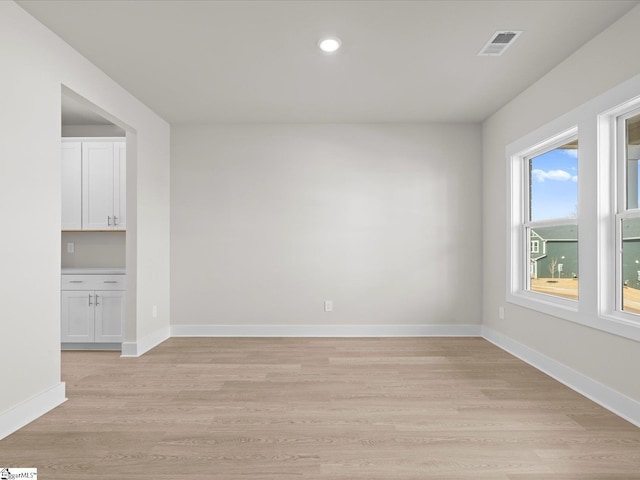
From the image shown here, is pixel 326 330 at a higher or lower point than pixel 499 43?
lower

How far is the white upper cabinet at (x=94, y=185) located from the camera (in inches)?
181

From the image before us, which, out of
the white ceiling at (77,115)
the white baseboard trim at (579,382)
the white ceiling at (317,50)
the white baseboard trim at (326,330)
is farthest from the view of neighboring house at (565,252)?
the white ceiling at (77,115)

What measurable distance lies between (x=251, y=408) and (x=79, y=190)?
138 inches

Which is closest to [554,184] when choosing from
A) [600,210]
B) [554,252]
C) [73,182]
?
[554,252]

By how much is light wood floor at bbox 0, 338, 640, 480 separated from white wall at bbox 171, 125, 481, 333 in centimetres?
116

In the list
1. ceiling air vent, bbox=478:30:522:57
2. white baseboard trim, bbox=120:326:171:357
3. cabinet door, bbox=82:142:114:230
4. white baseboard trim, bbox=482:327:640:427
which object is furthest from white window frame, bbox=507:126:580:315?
cabinet door, bbox=82:142:114:230

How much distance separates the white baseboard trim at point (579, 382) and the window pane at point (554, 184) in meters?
1.31

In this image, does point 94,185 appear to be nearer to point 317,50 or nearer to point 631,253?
point 317,50

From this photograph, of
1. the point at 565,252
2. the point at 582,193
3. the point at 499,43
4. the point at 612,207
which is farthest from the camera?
the point at 565,252

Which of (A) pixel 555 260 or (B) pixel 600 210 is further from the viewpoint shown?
(A) pixel 555 260

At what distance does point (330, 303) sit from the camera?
498 cm

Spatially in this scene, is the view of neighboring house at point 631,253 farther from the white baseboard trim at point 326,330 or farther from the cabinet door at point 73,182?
the cabinet door at point 73,182

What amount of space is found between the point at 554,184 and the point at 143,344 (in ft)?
14.7

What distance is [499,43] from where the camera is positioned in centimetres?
294
